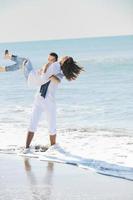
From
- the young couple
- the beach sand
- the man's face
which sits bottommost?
the beach sand

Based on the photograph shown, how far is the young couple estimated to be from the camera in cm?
980

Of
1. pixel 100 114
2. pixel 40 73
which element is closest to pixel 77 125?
pixel 100 114

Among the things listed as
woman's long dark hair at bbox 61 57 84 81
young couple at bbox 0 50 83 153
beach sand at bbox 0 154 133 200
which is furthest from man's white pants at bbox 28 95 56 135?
beach sand at bbox 0 154 133 200

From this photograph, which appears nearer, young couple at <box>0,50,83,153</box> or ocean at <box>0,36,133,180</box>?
ocean at <box>0,36,133,180</box>

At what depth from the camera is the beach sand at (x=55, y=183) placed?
23.5 feet

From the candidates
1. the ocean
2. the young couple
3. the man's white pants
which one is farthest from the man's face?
the ocean

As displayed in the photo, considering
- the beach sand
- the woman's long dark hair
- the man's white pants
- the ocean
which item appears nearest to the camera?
the beach sand

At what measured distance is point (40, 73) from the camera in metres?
9.85

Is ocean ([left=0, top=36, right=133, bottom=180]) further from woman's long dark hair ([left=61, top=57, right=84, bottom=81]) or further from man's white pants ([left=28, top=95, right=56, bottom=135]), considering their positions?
woman's long dark hair ([left=61, top=57, right=84, bottom=81])

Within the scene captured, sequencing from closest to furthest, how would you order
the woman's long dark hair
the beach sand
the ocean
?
the beach sand
the ocean
the woman's long dark hair

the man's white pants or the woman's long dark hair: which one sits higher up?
→ the woman's long dark hair

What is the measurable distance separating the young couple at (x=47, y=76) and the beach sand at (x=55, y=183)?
1.15 metres

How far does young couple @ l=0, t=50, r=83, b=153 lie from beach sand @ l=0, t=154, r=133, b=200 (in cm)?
115

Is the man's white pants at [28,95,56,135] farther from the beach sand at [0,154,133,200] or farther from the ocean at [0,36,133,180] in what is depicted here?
the beach sand at [0,154,133,200]
